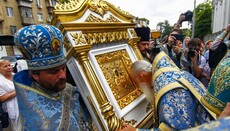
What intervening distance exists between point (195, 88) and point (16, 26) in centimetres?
3123

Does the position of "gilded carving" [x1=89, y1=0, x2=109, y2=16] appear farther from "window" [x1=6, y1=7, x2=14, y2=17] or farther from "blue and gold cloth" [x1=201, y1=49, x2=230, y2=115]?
"window" [x1=6, y1=7, x2=14, y2=17]

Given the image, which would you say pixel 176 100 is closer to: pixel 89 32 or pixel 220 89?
pixel 220 89

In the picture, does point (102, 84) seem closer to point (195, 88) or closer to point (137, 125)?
point (137, 125)

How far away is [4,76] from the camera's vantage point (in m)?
3.26

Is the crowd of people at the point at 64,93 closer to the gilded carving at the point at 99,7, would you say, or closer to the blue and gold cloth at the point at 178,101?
the blue and gold cloth at the point at 178,101

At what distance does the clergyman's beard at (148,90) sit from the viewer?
1.82m

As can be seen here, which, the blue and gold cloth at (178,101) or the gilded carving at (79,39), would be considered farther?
the gilded carving at (79,39)

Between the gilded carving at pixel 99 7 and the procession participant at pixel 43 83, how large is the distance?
2.05ft

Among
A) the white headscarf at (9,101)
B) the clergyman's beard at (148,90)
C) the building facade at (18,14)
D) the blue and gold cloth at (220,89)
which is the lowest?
the white headscarf at (9,101)

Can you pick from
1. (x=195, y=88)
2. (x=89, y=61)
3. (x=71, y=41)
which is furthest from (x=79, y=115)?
(x=195, y=88)

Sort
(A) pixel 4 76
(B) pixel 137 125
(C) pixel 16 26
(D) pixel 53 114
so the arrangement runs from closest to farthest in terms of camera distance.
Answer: (D) pixel 53 114 → (B) pixel 137 125 → (A) pixel 4 76 → (C) pixel 16 26

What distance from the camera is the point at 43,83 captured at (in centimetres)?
123

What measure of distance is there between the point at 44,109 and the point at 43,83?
0.18 metres

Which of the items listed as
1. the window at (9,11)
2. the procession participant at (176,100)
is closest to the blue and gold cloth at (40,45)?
the procession participant at (176,100)
